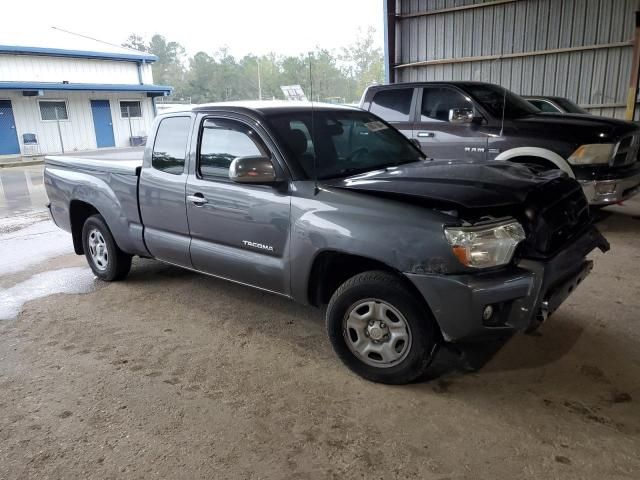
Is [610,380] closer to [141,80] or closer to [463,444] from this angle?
[463,444]

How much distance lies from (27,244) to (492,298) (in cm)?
663

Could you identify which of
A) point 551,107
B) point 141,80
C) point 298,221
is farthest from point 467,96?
point 141,80

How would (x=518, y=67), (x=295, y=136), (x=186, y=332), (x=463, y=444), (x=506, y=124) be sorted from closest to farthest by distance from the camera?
(x=463, y=444), (x=295, y=136), (x=186, y=332), (x=506, y=124), (x=518, y=67)

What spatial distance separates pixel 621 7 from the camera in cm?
1191

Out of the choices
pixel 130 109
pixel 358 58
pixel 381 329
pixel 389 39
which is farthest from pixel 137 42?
pixel 381 329

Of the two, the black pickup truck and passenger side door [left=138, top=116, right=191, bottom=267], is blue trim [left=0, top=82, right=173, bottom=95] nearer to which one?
the black pickup truck

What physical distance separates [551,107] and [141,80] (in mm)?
22779

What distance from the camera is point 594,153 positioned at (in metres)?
6.07

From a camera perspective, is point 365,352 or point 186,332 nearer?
point 365,352

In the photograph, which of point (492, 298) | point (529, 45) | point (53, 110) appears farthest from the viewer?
point (53, 110)

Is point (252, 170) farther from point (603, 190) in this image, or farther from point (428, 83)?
point (428, 83)

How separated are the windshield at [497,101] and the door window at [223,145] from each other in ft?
13.8

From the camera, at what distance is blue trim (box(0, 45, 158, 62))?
21828mm

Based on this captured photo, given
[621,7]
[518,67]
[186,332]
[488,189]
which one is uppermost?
[621,7]
